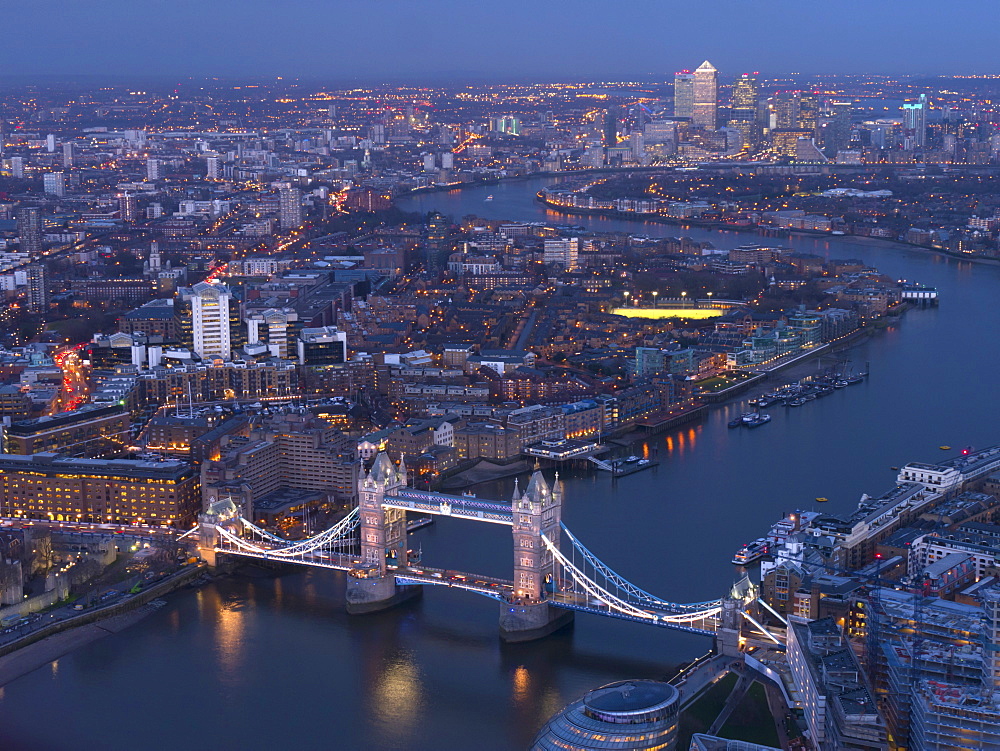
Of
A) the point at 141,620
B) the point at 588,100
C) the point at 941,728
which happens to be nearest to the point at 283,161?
the point at 588,100

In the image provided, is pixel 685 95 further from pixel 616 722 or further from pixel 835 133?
pixel 616 722

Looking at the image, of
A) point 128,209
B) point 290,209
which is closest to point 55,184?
point 128,209

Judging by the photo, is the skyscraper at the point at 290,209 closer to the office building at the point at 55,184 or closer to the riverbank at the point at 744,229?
the riverbank at the point at 744,229

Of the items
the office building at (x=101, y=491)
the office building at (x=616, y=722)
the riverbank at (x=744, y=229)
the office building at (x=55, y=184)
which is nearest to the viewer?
the office building at (x=616, y=722)

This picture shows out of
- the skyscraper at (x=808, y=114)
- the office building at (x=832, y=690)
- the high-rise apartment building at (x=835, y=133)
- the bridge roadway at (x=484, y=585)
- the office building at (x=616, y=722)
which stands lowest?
the bridge roadway at (x=484, y=585)

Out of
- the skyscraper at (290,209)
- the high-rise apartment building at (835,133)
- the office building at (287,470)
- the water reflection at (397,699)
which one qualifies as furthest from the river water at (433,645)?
the high-rise apartment building at (835,133)

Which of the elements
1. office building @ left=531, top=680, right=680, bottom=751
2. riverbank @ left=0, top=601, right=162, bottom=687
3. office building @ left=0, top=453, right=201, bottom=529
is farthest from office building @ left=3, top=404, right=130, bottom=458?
office building @ left=531, top=680, right=680, bottom=751
